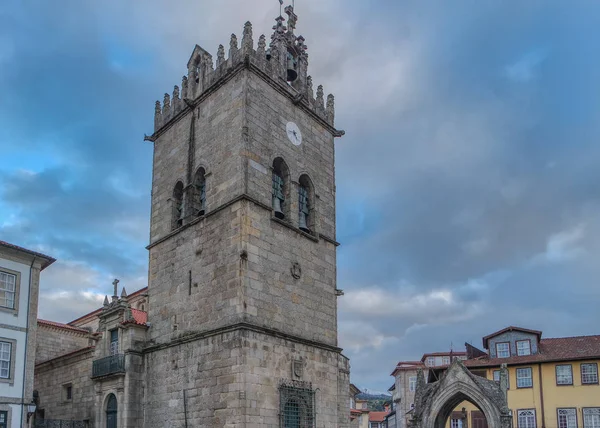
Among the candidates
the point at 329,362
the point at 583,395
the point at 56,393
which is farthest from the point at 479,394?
the point at 56,393

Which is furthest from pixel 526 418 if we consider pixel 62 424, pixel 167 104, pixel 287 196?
pixel 167 104

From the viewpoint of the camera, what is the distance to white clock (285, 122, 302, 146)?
25.3 m

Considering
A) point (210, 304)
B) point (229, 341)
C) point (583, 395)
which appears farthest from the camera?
point (583, 395)

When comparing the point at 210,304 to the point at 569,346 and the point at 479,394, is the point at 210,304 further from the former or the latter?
the point at 569,346

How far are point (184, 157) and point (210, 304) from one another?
6.96m

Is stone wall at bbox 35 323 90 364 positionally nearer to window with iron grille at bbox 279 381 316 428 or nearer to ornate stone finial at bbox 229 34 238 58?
window with iron grille at bbox 279 381 316 428

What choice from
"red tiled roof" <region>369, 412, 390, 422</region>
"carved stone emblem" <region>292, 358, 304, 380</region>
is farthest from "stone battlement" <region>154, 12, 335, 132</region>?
"red tiled roof" <region>369, 412, 390, 422</region>

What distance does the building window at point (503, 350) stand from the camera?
4178 centimetres

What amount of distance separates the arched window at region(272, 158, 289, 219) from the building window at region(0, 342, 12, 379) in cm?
1186

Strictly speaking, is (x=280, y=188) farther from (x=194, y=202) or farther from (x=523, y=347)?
(x=523, y=347)

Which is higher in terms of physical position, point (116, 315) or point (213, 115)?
point (213, 115)

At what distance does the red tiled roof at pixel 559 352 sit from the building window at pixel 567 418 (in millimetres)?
3086

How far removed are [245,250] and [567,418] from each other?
87.7ft

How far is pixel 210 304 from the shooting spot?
22.1 meters
